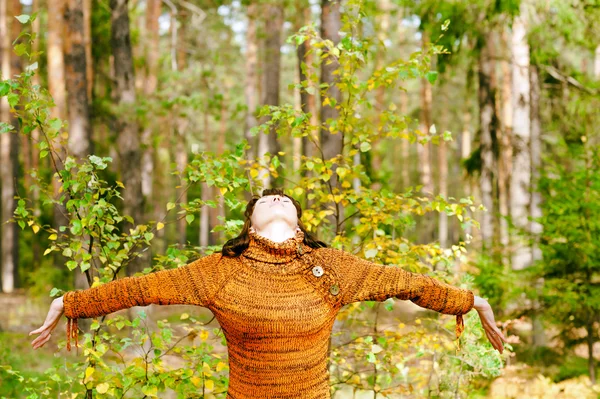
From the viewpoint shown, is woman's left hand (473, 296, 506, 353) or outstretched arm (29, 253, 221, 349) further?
woman's left hand (473, 296, 506, 353)

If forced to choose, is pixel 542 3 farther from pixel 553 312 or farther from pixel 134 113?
pixel 134 113

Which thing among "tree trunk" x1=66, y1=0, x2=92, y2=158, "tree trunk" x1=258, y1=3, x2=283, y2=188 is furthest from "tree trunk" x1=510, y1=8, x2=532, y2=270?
"tree trunk" x1=66, y1=0, x2=92, y2=158

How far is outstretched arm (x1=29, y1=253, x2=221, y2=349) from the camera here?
2586 mm

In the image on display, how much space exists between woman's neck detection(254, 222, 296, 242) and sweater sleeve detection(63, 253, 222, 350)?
272 mm

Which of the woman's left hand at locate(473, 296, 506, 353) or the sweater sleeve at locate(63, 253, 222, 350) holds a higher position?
the sweater sleeve at locate(63, 253, 222, 350)

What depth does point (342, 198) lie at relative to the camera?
12.7ft

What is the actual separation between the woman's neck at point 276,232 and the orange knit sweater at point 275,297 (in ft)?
0.10

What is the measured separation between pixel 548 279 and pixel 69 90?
7069mm

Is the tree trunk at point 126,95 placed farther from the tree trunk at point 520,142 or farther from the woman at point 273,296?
the woman at point 273,296

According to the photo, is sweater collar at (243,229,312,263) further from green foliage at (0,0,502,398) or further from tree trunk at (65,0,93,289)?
tree trunk at (65,0,93,289)

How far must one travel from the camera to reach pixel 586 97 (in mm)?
7652

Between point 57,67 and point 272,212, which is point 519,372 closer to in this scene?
point 272,212

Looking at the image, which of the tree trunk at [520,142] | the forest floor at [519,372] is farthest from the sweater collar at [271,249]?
the tree trunk at [520,142]

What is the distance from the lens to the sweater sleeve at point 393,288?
8.68ft
